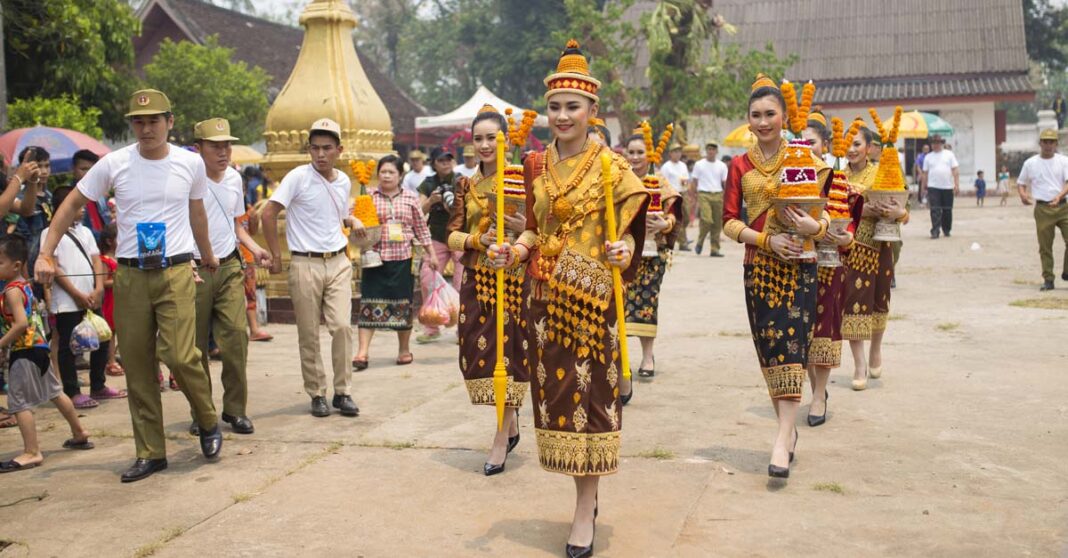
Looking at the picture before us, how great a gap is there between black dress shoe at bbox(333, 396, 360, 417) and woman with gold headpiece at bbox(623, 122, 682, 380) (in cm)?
186

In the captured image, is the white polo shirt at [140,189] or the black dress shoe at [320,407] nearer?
the white polo shirt at [140,189]

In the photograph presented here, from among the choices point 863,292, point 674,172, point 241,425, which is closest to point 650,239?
point 863,292

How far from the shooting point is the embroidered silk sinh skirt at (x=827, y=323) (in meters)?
6.58

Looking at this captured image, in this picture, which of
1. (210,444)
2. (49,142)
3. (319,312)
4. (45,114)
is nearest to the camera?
(210,444)

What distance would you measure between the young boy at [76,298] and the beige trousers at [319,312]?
1.49 m

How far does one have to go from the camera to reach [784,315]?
5.64m

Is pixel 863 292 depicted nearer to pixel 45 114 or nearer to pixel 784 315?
pixel 784 315

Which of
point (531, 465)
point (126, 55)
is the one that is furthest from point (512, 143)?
point (126, 55)

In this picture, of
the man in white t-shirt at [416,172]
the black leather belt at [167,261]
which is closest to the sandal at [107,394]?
the black leather belt at [167,261]

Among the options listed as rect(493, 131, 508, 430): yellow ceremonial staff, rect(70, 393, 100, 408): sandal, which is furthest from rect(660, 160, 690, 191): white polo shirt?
rect(493, 131, 508, 430): yellow ceremonial staff

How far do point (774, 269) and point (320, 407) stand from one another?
3308 millimetres

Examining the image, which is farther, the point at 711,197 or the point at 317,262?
the point at 711,197

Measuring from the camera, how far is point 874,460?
19.1 ft

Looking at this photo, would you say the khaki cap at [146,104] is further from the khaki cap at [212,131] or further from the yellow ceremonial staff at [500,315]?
the yellow ceremonial staff at [500,315]
